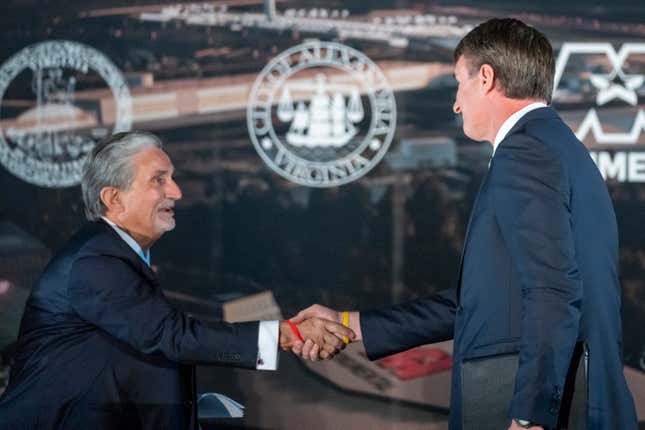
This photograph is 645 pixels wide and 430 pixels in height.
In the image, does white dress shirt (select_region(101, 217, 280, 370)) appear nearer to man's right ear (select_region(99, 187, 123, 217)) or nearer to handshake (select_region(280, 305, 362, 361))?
man's right ear (select_region(99, 187, 123, 217))

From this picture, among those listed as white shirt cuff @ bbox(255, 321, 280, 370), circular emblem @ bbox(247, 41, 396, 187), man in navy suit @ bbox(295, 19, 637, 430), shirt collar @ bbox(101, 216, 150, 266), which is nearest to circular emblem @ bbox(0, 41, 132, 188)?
circular emblem @ bbox(247, 41, 396, 187)

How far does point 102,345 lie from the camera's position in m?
2.30

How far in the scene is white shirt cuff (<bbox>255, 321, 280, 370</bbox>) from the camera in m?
2.33

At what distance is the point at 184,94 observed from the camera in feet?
12.9

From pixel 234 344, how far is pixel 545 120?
3.09ft

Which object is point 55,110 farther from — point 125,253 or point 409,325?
point 409,325

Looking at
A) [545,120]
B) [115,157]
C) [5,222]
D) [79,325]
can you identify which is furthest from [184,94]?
[545,120]

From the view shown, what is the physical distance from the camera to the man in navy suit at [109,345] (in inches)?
88.6

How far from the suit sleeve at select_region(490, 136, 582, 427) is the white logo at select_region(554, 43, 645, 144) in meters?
1.86

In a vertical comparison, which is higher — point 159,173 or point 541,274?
point 159,173

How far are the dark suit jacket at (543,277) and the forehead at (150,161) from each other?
0.92m

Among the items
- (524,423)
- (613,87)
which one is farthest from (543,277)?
(613,87)

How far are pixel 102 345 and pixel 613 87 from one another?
7.69 ft

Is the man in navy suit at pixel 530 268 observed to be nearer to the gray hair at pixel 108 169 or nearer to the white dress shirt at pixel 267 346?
the white dress shirt at pixel 267 346
